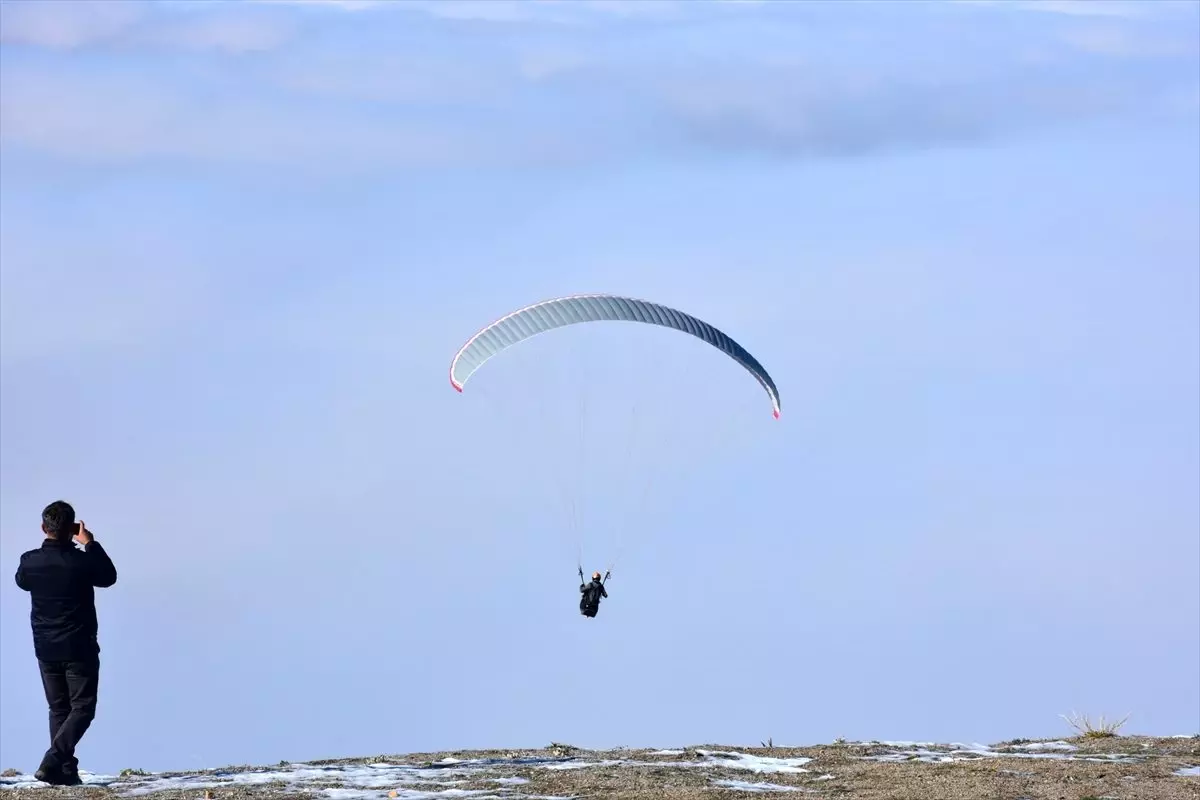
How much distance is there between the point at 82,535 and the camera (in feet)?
52.0

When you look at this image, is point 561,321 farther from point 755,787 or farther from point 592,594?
point 755,787

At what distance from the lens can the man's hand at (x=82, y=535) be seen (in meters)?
15.8

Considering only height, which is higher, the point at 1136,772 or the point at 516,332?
the point at 516,332

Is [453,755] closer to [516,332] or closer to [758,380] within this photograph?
[516,332]

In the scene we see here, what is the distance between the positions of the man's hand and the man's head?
96 millimetres

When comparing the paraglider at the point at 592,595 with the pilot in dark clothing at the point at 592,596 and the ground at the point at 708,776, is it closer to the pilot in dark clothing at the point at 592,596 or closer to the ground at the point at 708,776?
the pilot in dark clothing at the point at 592,596

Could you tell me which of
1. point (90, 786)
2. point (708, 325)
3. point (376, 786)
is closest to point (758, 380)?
point (708, 325)

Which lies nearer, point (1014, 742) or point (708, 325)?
point (1014, 742)

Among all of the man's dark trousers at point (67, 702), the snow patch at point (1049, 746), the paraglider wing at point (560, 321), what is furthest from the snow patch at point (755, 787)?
the paraglider wing at point (560, 321)

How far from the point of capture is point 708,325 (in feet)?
81.5

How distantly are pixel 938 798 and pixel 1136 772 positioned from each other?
3.95 metres

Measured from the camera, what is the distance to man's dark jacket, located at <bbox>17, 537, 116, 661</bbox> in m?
15.5

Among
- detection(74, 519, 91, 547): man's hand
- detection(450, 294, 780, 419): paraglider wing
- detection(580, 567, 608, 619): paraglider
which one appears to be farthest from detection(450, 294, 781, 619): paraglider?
detection(74, 519, 91, 547): man's hand

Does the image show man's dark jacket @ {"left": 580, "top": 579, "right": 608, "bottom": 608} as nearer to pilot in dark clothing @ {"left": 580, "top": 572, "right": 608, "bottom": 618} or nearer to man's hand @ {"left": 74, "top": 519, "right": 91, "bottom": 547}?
pilot in dark clothing @ {"left": 580, "top": 572, "right": 608, "bottom": 618}
